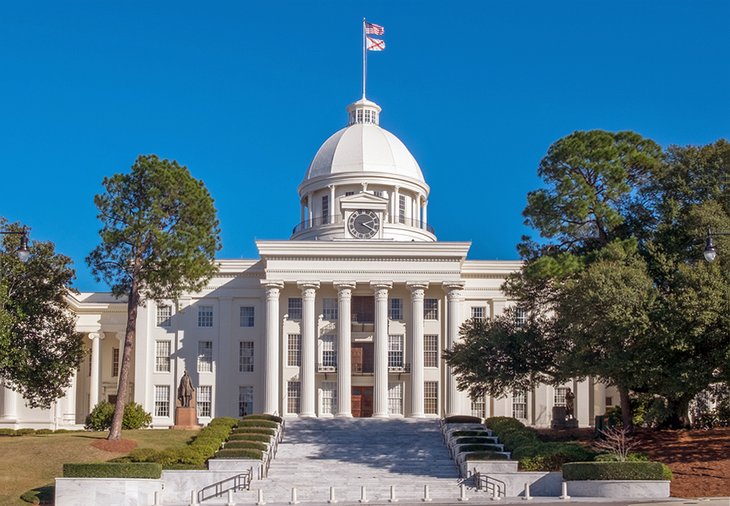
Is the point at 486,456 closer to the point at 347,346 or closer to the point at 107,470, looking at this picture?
the point at 107,470

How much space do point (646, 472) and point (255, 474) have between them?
1554 centimetres

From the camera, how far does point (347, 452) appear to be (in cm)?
5400

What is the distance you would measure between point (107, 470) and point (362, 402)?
3176 centimetres

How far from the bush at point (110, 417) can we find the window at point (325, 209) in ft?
64.7

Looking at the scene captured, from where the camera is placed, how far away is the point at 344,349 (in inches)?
2717

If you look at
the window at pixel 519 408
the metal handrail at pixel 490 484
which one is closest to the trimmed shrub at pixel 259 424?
the metal handrail at pixel 490 484

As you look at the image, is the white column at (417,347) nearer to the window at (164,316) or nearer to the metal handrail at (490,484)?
the window at (164,316)

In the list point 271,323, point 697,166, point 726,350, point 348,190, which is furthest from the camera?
point 348,190

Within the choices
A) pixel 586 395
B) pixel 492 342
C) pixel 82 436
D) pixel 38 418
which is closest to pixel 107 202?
pixel 82 436

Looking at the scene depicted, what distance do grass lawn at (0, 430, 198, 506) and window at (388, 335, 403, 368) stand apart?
17.9m

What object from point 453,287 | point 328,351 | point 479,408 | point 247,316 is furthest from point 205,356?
point 479,408

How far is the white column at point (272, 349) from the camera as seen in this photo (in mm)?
68562

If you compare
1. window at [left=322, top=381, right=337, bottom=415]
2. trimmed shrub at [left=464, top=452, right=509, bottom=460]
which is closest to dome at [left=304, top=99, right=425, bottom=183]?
window at [left=322, top=381, right=337, bottom=415]

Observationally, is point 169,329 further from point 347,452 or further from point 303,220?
point 347,452
